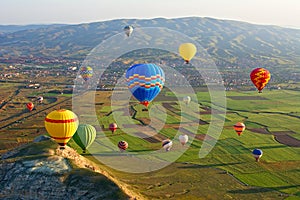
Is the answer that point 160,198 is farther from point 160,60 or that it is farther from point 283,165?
point 160,60

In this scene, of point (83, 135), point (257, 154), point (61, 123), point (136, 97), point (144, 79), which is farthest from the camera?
point (257, 154)

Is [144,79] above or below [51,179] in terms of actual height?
above

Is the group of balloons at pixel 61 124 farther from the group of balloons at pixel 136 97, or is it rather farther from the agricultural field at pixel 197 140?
the agricultural field at pixel 197 140

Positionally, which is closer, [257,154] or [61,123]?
[61,123]

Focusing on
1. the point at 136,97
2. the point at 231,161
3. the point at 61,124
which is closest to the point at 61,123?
the point at 61,124

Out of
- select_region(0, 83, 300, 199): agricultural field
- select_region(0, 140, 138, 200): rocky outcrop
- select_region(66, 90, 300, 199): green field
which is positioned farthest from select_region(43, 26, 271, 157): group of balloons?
select_region(0, 83, 300, 199): agricultural field

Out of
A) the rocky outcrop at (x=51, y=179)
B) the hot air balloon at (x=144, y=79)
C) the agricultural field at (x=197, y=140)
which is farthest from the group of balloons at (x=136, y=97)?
the agricultural field at (x=197, y=140)

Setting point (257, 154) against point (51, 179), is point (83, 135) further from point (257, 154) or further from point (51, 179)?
point (257, 154)
